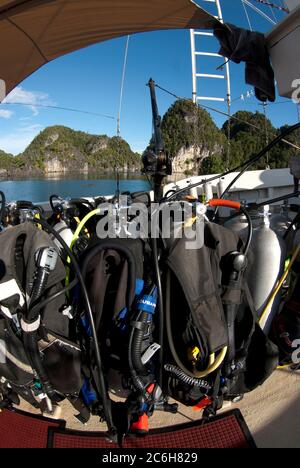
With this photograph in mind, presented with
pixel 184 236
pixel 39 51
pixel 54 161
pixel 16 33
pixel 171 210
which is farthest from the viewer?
pixel 54 161

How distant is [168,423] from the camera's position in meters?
1.45

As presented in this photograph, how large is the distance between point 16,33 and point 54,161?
88191 mm


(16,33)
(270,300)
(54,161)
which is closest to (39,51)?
(16,33)

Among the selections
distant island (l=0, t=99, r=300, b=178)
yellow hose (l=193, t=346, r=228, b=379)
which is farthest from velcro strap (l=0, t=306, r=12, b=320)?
distant island (l=0, t=99, r=300, b=178)

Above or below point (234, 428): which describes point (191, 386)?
above

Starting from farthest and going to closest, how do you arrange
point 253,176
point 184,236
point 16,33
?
point 253,176, point 16,33, point 184,236

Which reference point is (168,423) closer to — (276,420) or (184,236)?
(276,420)

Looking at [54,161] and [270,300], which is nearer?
[270,300]

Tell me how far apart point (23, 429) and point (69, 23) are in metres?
3.76

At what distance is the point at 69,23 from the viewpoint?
128 inches

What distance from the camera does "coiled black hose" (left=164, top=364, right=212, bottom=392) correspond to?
1.21m

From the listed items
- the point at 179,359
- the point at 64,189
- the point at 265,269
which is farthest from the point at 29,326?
the point at 64,189

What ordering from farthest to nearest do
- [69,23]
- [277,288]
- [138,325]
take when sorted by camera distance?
[69,23]
[277,288]
[138,325]

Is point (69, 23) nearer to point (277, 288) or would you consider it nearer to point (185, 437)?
point (277, 288)
